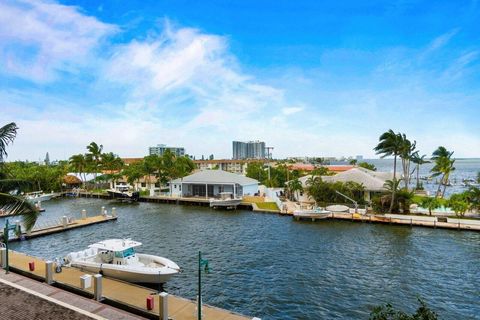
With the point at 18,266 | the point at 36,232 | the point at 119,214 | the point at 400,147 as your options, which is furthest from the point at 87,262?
the point at 400,147

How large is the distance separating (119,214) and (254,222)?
22.5 m

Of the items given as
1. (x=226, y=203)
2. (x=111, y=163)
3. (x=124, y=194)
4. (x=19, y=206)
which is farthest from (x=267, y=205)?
(x=111, y=163)

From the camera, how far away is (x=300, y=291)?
1897cm

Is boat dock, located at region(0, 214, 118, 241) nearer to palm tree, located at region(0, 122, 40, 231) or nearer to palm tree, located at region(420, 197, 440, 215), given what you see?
palm tree, located at region(0, 122, 40, 231)

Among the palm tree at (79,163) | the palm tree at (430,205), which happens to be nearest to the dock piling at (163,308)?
the palm tree at (430,205)

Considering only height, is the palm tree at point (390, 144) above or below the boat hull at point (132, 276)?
above

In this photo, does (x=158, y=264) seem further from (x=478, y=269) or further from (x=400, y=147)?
(x=400, y=147)

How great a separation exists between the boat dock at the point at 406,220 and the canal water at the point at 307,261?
1223 mm

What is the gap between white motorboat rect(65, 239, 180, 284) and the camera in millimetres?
19594

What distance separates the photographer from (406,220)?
1439 inches

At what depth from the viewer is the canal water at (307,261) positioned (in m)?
17.5

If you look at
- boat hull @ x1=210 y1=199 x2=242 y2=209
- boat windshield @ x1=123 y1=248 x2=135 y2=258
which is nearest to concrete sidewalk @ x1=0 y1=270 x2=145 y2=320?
boat windshield @ x1=123 y1=248 x2=135 y2=258

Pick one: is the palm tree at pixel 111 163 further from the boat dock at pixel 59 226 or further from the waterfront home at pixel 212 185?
the boat dock at pixel 59 226

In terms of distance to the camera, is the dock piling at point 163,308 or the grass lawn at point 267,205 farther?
the grass lawn at point 267,205
